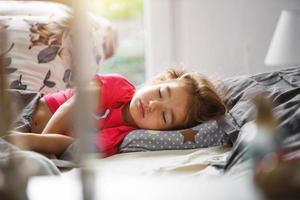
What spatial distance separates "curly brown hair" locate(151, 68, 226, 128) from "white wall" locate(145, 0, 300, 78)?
3.38ft

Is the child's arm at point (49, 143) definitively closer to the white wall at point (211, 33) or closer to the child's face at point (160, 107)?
the child's face at point (160, 107)

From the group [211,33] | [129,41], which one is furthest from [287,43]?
[129,41]

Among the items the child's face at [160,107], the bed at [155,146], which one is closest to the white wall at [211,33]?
the bed at [155,146]

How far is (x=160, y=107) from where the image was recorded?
4.04 ft

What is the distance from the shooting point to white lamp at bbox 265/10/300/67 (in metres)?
2.05

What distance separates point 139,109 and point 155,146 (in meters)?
0.12

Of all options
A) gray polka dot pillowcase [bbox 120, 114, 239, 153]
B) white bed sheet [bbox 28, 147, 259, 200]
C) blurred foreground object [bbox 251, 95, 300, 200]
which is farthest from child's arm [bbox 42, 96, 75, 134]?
blurred foreground object [bbox 251, 95, 300, 200]

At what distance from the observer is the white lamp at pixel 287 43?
6.72 feet

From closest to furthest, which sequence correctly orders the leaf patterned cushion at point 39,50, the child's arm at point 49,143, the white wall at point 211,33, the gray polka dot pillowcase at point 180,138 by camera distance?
the child's arm at point 49,143
the gray polka dot pillowcase at point 180,138
the leaf patterned cushion at point 39,50
the white wall at point 211,33

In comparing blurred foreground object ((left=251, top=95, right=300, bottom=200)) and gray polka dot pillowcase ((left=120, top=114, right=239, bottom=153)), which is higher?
blurred foreground object ((left=251, top=95, right=300, bottom=200))

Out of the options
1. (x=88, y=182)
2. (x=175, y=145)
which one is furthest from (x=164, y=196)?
(x=175, y=145)

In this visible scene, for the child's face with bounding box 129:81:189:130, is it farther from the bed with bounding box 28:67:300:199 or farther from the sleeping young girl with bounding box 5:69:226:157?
the bed with bounding box 28:67:300:199

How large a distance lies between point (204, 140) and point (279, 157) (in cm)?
68

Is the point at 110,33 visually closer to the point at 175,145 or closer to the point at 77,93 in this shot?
the point at 175,145
